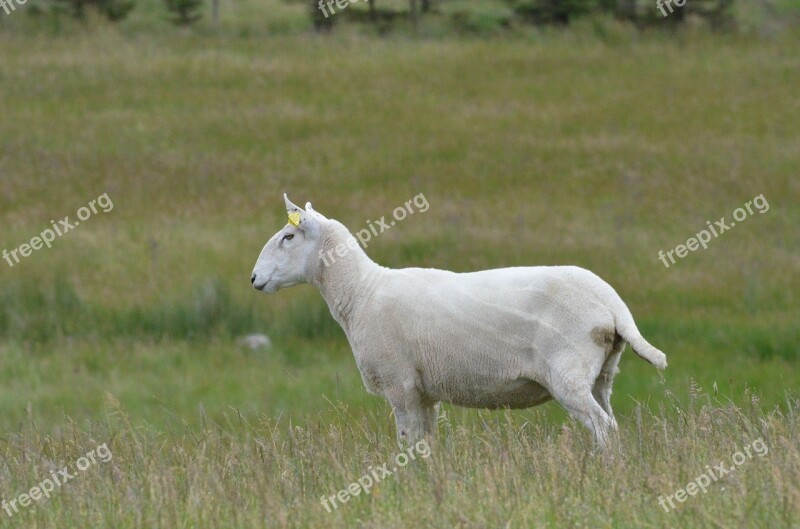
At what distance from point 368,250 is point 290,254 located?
661 cm

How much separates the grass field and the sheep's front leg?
8.1 inches

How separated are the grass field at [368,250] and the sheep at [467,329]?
10.3 inches

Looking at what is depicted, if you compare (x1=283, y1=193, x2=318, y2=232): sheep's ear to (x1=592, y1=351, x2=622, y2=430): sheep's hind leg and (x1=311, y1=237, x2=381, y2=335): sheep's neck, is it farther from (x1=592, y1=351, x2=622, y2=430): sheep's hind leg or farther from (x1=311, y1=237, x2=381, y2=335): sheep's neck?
(x1=592, y1=351, x2=622, y2=430): sheep's hind leg

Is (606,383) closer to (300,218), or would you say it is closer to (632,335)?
(632,335)

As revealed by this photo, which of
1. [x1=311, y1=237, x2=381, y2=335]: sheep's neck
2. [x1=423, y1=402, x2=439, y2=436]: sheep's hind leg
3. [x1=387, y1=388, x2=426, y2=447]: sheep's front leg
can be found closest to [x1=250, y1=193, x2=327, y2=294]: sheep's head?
[x1=311, y1=237, x2=381, y2=335]: sheep's neck

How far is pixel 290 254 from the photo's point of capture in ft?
24.8

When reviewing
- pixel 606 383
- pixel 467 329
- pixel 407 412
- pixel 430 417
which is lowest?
pixel 430 417

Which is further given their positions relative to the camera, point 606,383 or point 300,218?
point 300,218

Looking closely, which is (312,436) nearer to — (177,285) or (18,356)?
(18,356)

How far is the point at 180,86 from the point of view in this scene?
79.2ft

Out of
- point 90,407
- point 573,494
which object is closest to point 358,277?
point 573,494

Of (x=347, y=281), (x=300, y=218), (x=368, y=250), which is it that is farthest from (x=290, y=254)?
(x=368, y=250)

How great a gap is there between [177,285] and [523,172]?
21.0ft

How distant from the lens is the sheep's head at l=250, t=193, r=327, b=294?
750cm
